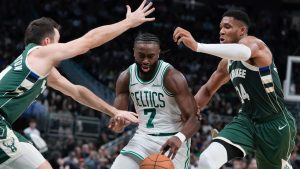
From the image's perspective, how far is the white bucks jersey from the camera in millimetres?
7004

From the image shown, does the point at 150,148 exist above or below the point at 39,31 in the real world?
below

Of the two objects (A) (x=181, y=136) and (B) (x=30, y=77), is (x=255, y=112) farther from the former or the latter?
(B) (x=30, y=77)

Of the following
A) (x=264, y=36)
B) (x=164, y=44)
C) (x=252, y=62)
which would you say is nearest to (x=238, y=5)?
(x=264, y=36)

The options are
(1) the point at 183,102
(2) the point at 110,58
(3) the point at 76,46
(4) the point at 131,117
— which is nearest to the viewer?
(3) the point at 76,46

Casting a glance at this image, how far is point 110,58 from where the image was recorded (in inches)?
915

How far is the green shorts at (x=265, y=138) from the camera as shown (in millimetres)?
6928

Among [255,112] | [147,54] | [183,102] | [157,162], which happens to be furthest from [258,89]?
[157,162]

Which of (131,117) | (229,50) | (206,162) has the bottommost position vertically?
(206,162)

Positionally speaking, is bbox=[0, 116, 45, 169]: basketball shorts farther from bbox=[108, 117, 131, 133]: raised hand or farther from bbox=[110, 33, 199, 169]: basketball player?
bbox=[110, 33, 199, 169]: basketball player

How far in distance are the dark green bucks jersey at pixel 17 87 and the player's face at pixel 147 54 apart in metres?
1.22

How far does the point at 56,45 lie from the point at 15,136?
3.07 feet

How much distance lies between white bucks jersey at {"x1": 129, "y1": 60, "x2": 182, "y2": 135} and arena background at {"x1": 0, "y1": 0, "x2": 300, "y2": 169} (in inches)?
261

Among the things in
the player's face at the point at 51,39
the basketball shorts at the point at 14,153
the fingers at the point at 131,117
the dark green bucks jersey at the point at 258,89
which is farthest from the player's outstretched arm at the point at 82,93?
the dark green bucks jersey at the point at 258,89

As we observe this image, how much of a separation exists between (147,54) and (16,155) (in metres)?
1.83
